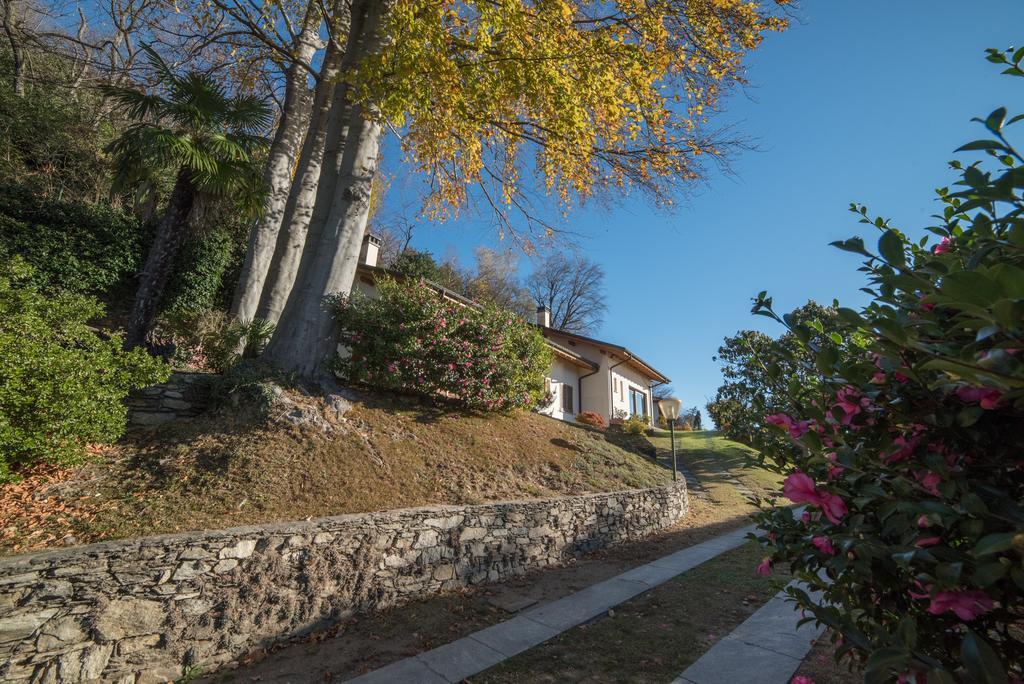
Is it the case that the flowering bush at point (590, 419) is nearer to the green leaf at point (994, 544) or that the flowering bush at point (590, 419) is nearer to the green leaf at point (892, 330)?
the green leaf at point (892, 330)

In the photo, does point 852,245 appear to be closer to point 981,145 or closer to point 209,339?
point 981,145

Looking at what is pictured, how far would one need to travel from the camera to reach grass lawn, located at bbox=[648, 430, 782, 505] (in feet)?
44.9

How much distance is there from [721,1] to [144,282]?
11639 mm

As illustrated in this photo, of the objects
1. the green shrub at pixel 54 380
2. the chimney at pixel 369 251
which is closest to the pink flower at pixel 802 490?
the green shrub at pixel 54 380

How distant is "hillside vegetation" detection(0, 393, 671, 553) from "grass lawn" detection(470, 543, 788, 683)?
2359 millimetres

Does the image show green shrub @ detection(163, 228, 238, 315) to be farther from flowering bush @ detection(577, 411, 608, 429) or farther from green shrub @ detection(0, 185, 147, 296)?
flowering bush @ detection(577, 411, 608, 429)

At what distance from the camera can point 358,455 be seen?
625cm

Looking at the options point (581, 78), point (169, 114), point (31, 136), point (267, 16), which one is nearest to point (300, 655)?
point (581, 78)

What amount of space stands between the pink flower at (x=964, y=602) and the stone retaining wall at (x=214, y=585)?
462 centimetres

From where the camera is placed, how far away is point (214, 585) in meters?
3.79

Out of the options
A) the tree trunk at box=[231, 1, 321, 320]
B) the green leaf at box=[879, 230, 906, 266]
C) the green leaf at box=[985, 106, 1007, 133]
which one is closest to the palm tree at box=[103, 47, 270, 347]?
the tree trunk at box=[231, 1, 321, 320]

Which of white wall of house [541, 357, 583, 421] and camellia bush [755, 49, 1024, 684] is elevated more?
white wall of house [541, 357, 583, 421]

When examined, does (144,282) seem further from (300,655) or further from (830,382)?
(830,382)

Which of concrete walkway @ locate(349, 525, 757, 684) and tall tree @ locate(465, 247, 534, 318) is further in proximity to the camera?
tall tree @ locate(465, 247, 534, 318)
